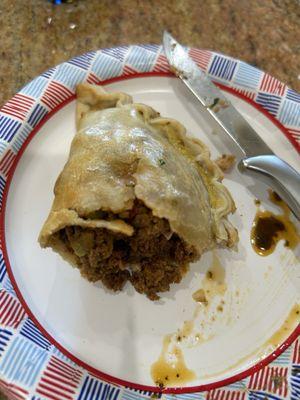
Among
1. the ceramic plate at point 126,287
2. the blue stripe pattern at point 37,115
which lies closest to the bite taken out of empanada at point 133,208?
the ceramic plate at point 126,287

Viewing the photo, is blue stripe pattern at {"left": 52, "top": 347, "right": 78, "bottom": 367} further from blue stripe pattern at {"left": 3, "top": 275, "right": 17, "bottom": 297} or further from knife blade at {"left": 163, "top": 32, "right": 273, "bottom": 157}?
knife blade at {"left": 163, "top": 32, "right": 273, "bottom": 157}

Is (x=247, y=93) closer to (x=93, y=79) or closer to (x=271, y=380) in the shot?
(x=93, y=79)

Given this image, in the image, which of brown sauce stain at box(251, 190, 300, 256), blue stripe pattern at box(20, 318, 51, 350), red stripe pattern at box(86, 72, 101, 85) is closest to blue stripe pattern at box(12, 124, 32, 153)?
red stripe pattern at box(86, 72, 101, 85)

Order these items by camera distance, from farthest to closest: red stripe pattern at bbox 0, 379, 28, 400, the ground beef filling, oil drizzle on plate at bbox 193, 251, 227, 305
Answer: oil drizzle on plate at bbox 193, 251, 227, 305, the ground beef filling, red stripe pattern at bbox 0, 379, 28, 400

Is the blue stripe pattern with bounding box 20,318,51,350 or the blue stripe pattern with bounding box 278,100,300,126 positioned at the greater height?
the blue stripe pattern with bounding box 278,100,300,126

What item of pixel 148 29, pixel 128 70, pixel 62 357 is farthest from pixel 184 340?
pixel 148 29

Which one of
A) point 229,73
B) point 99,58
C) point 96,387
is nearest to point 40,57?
point 99,58

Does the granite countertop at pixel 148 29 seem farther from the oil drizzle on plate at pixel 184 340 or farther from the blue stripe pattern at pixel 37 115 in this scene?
the oil drizzle on plate at pixel 184 340
